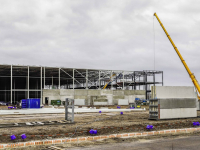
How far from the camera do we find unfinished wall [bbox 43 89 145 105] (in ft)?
211

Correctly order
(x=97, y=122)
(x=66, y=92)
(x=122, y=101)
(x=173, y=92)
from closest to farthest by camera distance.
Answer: (x=97, y=122), (x=173, y=92), (x=66, y=92), (x=122, y=101)

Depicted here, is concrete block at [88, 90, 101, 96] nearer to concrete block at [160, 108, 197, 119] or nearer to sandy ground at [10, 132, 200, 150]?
concrete block at [160, 108, 197, 119]

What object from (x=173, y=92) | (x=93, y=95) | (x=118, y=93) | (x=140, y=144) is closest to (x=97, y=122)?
(x=173, y=92)

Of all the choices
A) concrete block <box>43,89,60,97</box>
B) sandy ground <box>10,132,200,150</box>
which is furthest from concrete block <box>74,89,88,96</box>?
sandy ground <box>10,132,200,150</box>

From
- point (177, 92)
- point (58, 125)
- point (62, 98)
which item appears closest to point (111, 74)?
point (62, 98)

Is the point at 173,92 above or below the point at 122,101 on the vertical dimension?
above

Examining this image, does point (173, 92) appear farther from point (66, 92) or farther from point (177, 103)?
point (66, 92)

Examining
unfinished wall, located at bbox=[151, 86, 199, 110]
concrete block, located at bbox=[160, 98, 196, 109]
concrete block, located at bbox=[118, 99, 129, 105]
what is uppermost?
unfinished wall, located at bbox=[151, 86, 199, 110]

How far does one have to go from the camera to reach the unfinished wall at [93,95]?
6419 cm

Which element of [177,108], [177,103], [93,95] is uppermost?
[177,103]

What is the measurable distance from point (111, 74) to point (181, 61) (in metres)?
27.1

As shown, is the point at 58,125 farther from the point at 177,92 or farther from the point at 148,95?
the point at 148,95

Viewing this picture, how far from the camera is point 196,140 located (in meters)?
13.2

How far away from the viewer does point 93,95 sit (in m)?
68.1
